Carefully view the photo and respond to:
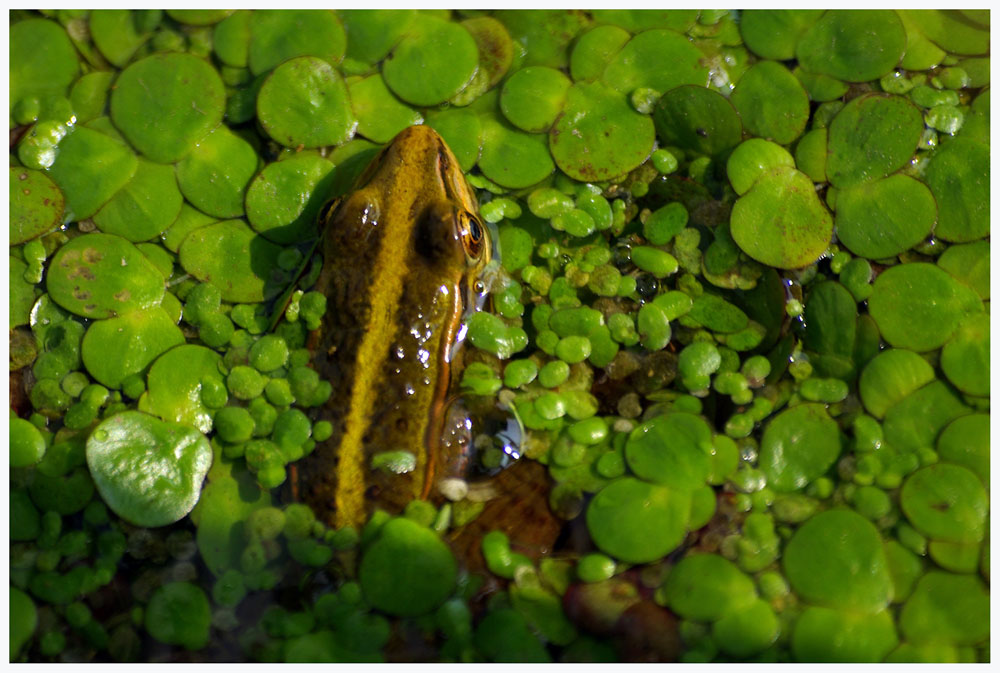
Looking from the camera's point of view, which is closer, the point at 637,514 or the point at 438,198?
the point at 637,514

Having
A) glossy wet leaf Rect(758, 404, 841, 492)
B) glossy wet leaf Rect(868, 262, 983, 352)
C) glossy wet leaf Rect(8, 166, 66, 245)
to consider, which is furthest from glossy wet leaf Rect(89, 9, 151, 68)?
glossy wet leaf Rect(868, 262, 983, 352)

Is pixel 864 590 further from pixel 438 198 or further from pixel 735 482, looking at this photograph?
pixel 438 198

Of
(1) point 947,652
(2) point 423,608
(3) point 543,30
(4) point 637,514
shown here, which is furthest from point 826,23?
(2) point 423,608

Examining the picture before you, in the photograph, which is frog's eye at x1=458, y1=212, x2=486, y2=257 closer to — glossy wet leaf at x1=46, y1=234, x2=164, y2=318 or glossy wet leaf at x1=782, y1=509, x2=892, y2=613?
glossy wet leaf at x1=46, y1=234, x2=164, y2=318

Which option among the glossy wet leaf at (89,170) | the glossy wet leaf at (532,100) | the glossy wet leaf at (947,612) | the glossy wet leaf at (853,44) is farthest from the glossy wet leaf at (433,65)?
the glossy wet leaf at (947,612)

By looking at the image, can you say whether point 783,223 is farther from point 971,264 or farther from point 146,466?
point 146,466

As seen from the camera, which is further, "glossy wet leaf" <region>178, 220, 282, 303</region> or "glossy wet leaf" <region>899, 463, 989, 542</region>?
"glossy wet leaf" <region>178, 220, 282, 303</region>

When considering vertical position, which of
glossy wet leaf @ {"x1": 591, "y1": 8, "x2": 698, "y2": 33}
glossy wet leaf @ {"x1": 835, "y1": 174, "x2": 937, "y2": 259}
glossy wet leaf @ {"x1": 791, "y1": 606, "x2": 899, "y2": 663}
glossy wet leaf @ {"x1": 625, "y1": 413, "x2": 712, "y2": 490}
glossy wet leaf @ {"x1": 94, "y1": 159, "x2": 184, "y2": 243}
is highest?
glossy wet leaf @ {"x1": 591, "y1": 8, "x2": 698, "y2": 33}
